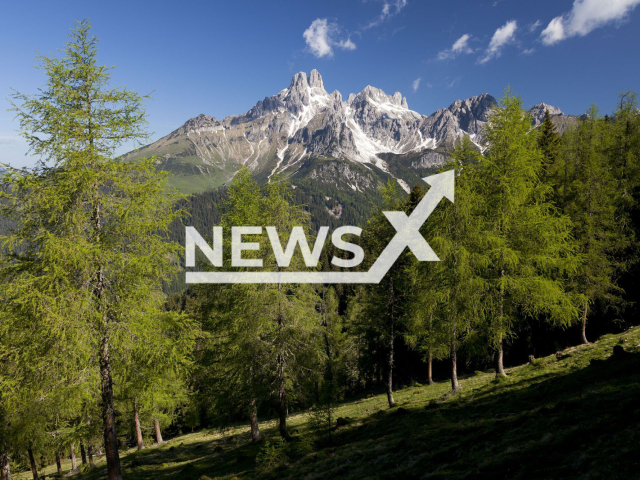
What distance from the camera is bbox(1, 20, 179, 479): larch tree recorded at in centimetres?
876

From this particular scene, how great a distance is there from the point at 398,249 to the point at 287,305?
784 cm

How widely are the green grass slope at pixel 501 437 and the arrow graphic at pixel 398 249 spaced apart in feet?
22.5

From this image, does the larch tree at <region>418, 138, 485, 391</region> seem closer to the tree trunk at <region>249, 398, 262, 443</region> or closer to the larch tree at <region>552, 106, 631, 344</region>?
the larch tree at <region>552, 106, 631, 344</region>

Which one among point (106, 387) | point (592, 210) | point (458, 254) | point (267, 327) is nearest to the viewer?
point (106, 387)

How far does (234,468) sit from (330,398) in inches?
245

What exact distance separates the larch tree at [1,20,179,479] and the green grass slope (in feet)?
25.5

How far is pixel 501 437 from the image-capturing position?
29.6ft

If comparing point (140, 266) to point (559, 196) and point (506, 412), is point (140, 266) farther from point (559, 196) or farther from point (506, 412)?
point (559, 196)

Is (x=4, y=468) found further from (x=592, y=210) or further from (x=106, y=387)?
(x=592, y=210)

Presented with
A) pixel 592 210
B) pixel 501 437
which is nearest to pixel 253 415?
pixel 501 437

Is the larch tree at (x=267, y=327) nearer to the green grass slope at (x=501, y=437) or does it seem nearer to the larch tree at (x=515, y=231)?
the green grass slope at (x=501, y=437)

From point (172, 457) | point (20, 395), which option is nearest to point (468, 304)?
point (20, 395)

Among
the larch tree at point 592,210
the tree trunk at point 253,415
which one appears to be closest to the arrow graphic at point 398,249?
the tree trunk at point 253,415

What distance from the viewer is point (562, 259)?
1496cm
